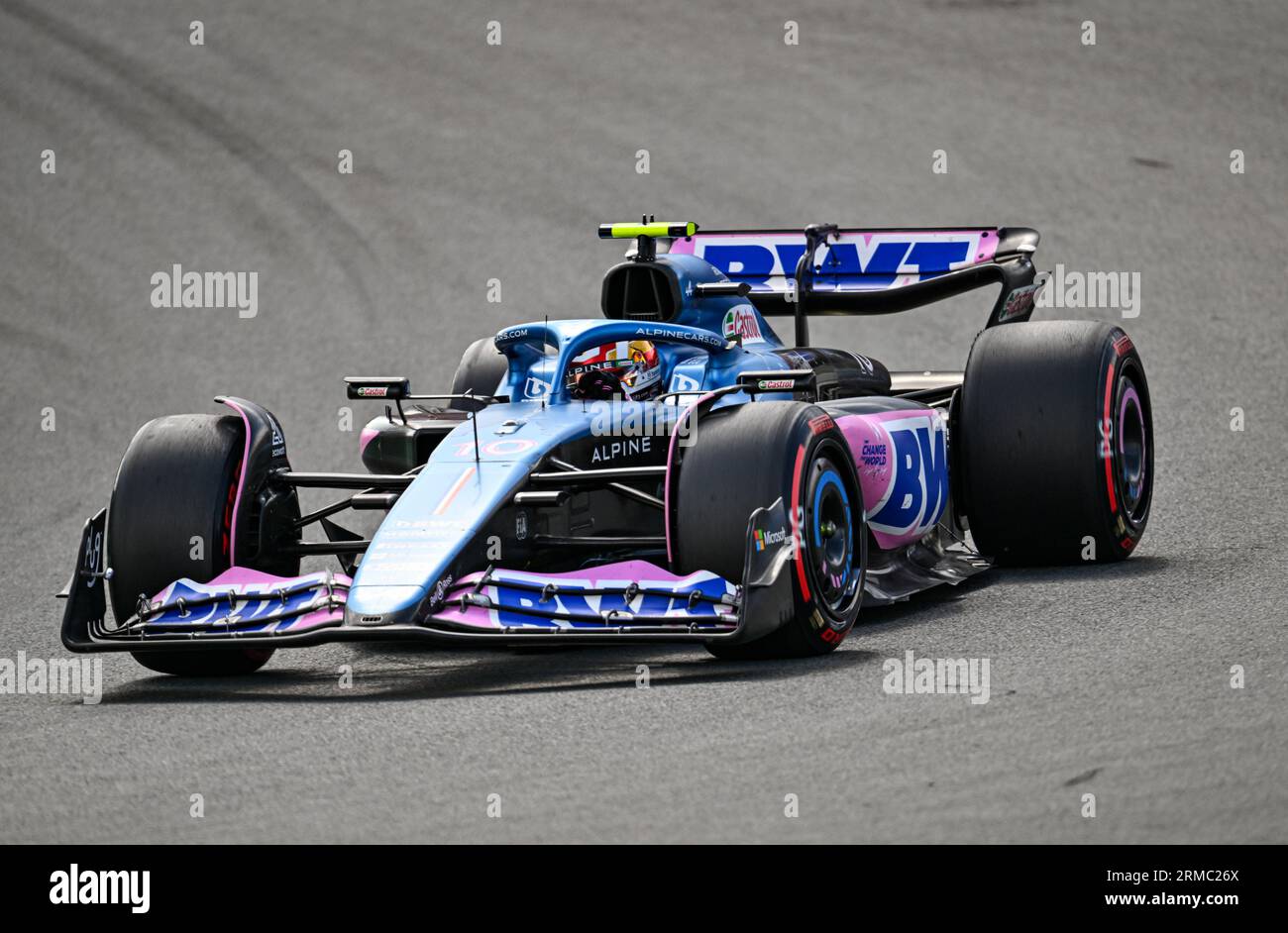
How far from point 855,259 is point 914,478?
2.62m

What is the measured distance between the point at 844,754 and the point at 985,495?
4027 millimetres

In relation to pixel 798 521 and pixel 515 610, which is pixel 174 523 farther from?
pixel 798 521

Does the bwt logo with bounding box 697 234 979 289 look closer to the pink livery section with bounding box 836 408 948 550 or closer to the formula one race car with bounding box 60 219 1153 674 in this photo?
the formula one race car with bounding box 60 219 1153 674

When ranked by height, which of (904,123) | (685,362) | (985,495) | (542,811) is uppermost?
(904,123)

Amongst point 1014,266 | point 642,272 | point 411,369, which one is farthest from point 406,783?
point 411,369

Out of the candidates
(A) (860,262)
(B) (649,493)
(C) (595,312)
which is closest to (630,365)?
(B) (649,493)

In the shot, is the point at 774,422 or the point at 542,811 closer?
the point at 542,811

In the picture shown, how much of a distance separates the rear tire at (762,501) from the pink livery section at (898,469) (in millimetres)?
1165

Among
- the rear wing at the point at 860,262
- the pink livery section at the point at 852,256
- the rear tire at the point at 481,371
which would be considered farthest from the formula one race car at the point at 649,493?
the rear tire at the point at 481,371

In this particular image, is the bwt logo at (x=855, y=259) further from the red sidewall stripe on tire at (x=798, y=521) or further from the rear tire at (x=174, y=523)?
the rear tire at (x=174, y=523)

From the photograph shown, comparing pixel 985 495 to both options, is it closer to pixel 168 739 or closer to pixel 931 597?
pixel 931 597

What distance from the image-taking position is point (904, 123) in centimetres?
2328

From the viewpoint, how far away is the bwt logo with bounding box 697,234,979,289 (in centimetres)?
1152
